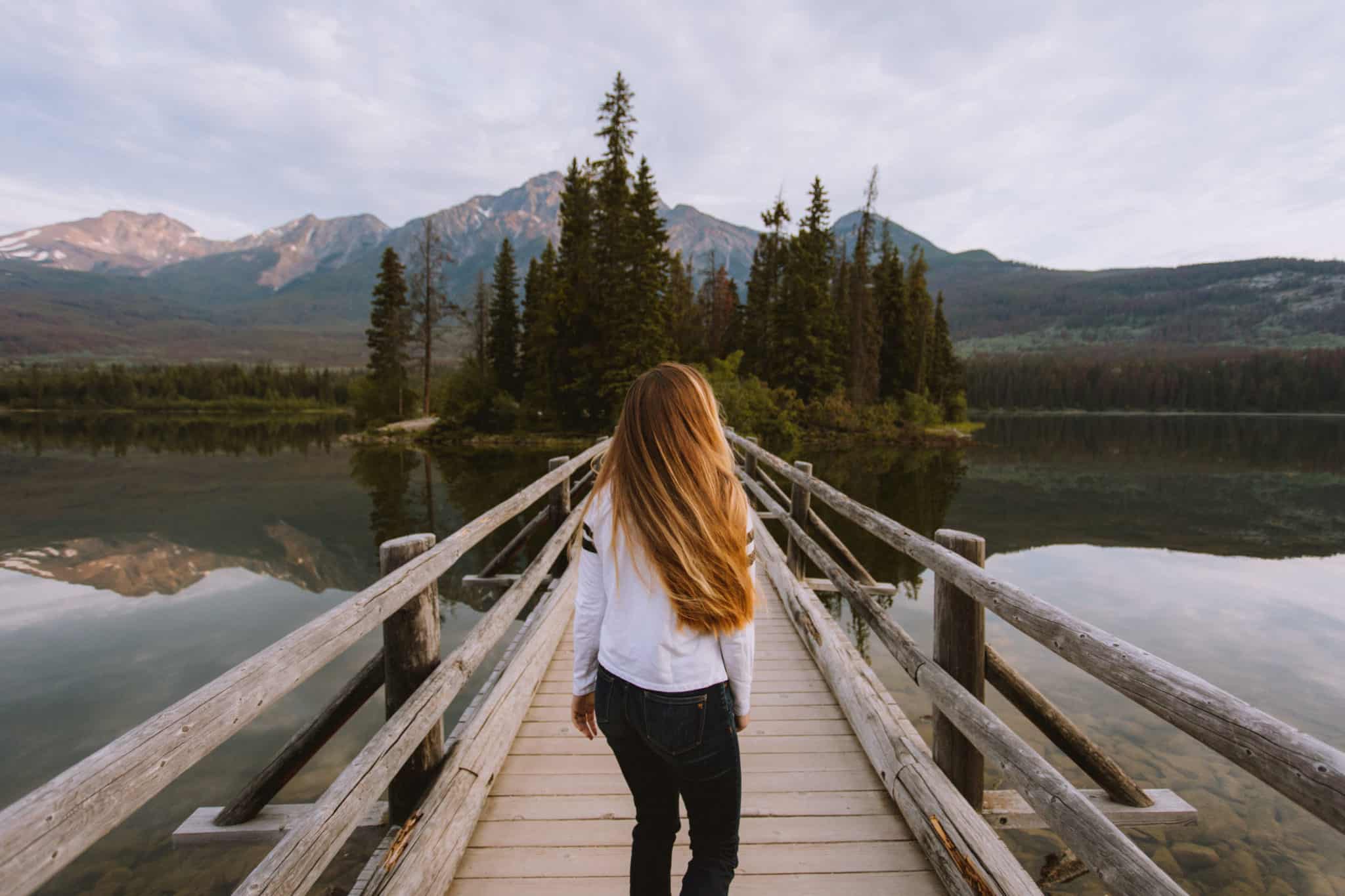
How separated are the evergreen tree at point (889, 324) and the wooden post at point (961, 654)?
44062mm

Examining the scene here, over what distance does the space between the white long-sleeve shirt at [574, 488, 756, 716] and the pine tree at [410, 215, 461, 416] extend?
39292 mm

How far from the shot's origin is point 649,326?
32.5 meters

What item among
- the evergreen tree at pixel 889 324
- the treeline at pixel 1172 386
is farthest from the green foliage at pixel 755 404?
the treeline at pixel 1172 386

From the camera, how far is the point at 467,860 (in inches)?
106

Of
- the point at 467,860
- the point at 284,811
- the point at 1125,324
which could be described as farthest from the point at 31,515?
the point at 1125,324

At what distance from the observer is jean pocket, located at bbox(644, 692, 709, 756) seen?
6.19ft

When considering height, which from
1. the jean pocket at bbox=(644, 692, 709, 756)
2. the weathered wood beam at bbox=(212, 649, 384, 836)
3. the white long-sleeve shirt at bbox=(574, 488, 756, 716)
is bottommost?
the weathered wood beam at bbox=(212, 649, 384, 836)

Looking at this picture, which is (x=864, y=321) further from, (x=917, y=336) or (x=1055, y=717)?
(x=1055, y=717)

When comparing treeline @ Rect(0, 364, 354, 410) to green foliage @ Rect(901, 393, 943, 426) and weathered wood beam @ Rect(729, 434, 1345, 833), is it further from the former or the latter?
weathered wood beam @ Rect(729, 434, 1345, 833)

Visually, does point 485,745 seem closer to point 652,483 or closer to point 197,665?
point 652,483

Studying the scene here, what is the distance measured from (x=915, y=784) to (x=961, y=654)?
61cm

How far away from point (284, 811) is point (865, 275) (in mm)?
40582

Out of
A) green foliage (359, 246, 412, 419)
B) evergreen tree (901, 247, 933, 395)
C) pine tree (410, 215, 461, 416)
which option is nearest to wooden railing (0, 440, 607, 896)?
→ pine tree (410, 215, 461, 416)

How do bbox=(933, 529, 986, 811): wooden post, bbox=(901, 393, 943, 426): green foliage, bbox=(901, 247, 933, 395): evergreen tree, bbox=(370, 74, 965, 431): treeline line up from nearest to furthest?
bbox=(933, 529, 986, 811): wooden post < bbox=(370, 74, 965, 431): treeline < bbox=(901, 393, 943, 426): green foliage < bbox=(901, 247, 933, 395): evergreen tree
